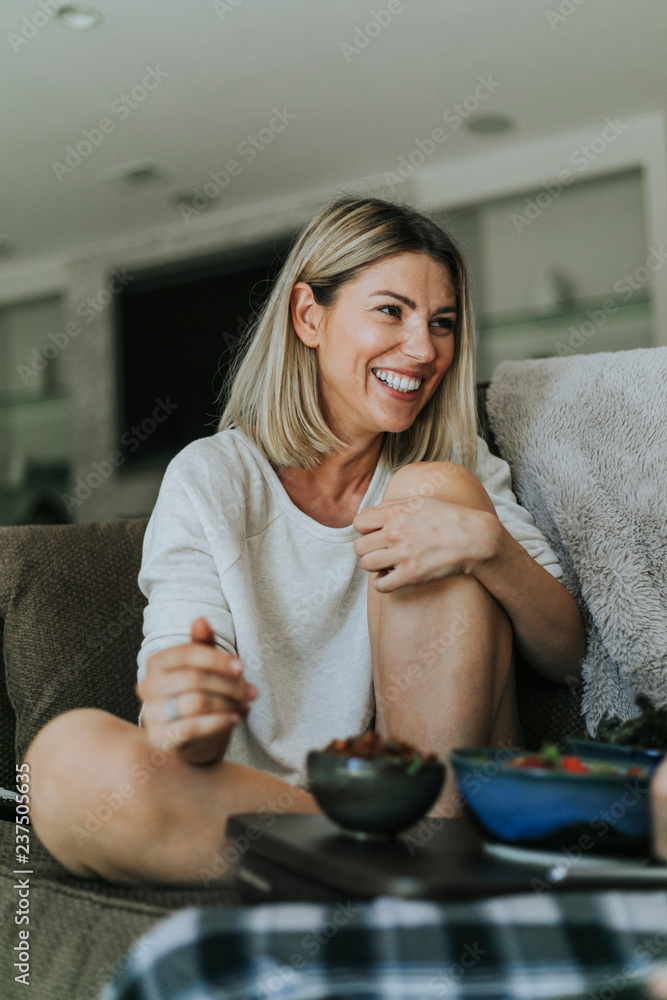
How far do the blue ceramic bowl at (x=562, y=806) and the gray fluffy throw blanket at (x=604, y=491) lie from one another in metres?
0.46

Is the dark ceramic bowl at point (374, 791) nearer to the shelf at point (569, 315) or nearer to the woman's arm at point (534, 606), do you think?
the woman's arm at point (534, 606)

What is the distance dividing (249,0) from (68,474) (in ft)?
8.69

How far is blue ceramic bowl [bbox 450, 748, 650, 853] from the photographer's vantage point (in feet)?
2.01

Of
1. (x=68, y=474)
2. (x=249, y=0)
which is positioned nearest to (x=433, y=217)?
(x=249, y=0)

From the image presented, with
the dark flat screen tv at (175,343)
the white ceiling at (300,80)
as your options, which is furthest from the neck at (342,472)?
the dark flat screen tv at (175,343)

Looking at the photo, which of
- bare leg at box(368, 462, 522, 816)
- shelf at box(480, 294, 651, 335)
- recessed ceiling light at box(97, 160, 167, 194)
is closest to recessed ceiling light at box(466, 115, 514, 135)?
shelf at box(480, 294, 651, 335)

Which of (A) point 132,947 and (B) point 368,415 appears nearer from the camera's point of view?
(A) point 132,947

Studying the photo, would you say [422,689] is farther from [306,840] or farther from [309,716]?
[306,840]

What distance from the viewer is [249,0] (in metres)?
2.52

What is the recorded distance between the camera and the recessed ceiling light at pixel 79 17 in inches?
101

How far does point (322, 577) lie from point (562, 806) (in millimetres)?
637

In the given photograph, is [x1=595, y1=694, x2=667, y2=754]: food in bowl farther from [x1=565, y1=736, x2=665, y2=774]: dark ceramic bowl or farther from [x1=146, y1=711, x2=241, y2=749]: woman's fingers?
[x1=146, y1=711, x2=241, y2=749]: woman's fingers

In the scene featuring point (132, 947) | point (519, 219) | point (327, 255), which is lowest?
point (132, 947)

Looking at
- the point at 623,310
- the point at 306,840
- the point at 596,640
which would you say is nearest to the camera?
the point at 306,840
